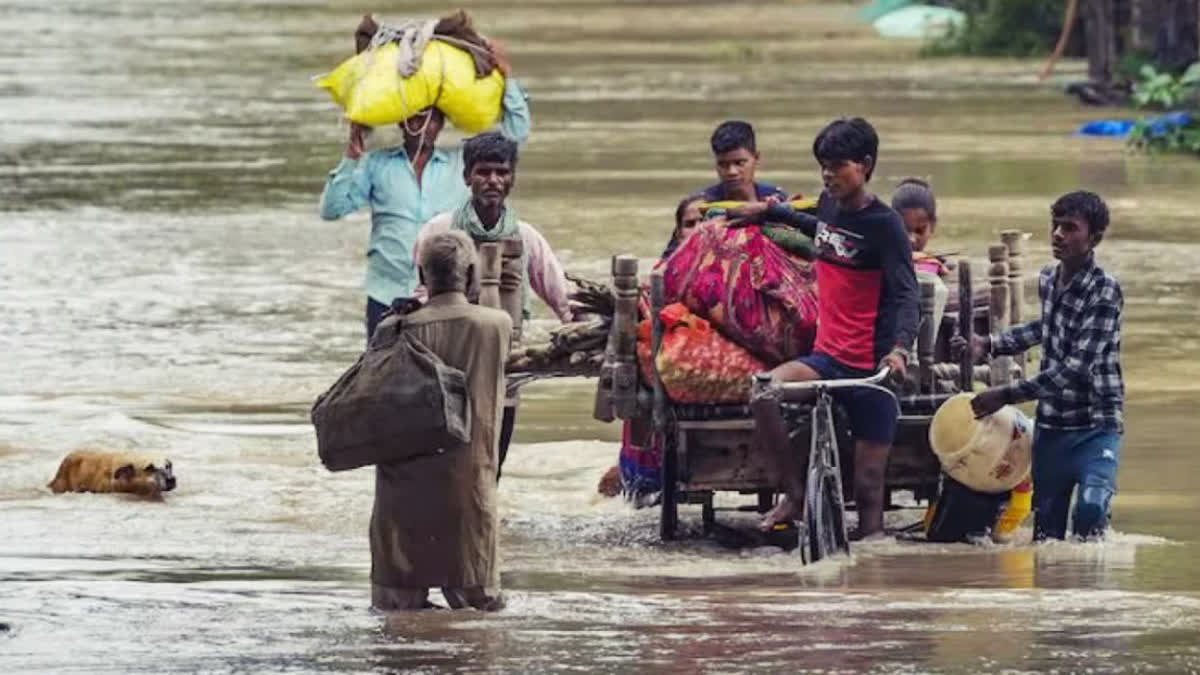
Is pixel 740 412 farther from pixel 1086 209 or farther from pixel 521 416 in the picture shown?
pixel 521 416

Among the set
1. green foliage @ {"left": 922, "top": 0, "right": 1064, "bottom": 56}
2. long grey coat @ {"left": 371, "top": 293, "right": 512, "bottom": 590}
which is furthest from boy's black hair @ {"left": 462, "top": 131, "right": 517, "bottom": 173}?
green foliage @ {"left": 922, "top": 0, "right": 1064, "bottom": 56}

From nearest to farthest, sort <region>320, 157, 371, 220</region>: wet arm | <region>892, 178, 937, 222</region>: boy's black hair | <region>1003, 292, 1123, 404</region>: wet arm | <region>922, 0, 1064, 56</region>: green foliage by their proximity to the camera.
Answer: <region>1003, 292, 1123, 404</region>: wet arm → <region>892, 178, 937, 222</region>: boy's black hair → <region>320, 157, 371, 220</region>: wet arm → <region>922, 0, 1064, 56</region>: green foliage

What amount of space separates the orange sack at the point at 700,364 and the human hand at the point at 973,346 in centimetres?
76

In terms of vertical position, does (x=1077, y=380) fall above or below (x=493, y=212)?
below

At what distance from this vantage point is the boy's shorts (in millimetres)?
9945

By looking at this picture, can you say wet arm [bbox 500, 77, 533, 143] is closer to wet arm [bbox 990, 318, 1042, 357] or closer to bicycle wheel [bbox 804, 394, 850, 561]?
wet arm [bbox 990, 318, 1042, 357]

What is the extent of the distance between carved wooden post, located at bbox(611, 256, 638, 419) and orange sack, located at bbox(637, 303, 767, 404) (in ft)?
0.39

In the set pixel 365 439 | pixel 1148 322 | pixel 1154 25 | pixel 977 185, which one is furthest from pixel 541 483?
pixel 1154 25

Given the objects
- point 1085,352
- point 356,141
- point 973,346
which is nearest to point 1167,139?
point 356,141

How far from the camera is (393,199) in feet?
38.6

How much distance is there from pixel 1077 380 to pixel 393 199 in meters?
3.00

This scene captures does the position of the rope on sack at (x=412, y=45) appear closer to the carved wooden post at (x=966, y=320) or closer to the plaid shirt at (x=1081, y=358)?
the carved wooden post at (x=966, y=320)

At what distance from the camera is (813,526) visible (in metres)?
9.81

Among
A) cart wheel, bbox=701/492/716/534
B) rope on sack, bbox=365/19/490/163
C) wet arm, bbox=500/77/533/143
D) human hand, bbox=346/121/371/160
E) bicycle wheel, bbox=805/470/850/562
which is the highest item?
rope on sack, bbox=365/19/490/163
